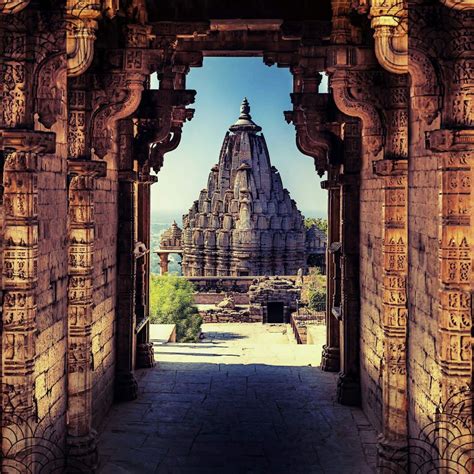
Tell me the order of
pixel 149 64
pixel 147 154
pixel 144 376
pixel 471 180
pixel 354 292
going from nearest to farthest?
pixel 471 180 < pixel 149 64 < pixel 354 292 < pixel 147 154 < pixel 144 376

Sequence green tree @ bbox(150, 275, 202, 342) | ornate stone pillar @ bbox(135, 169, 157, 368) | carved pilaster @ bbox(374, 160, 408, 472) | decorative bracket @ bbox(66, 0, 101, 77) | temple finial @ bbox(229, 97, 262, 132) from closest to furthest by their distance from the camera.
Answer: decorative bracket @ bbox(66, 0, 101, 77), carved pilaster @ bbox(374, 160, 408, 472), ornate stone pillar @ bbox(135, 169, 157, 368), green tree @ bbox(150, 275, 202, 342), temple finial @ bbox(229, 97, 262, 132)

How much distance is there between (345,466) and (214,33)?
26.9 ft

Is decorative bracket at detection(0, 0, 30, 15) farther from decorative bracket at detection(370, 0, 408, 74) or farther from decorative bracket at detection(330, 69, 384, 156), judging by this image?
decorative bracket at detection(330, 69, 384, 156)

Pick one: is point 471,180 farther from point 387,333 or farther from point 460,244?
point 387,333

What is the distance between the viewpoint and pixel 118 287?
11.2 m

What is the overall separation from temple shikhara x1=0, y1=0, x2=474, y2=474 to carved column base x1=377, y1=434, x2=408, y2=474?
25mm

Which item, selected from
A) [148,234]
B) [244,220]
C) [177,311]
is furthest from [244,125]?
[148,234]

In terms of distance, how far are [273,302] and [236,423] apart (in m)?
21.8

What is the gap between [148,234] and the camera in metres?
14.0

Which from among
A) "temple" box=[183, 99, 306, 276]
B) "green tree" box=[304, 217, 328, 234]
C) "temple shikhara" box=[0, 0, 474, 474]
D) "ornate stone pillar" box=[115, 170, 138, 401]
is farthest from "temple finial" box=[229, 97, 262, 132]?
"ornate stone pillar" box=[115, 170, 138, 401]

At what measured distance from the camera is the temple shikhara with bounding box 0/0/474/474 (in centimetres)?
611

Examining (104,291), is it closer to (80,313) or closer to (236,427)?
(80,313)

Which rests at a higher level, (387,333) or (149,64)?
(149,64)

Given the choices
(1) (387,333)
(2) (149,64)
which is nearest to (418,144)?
(1) (387,333)
